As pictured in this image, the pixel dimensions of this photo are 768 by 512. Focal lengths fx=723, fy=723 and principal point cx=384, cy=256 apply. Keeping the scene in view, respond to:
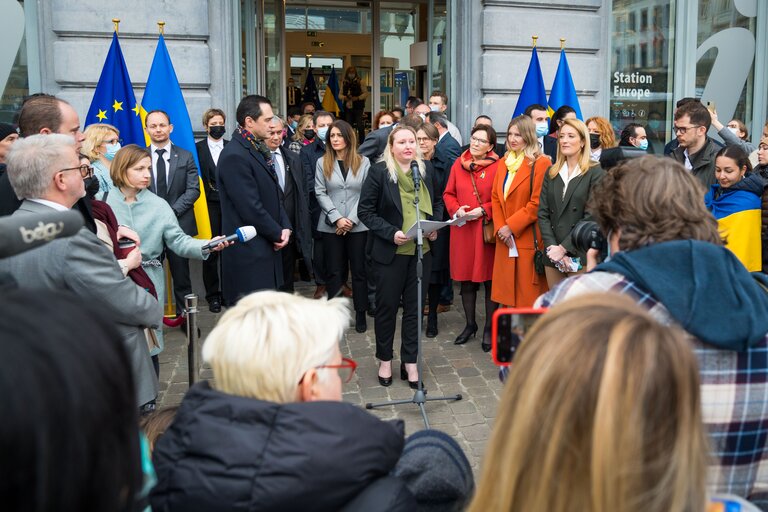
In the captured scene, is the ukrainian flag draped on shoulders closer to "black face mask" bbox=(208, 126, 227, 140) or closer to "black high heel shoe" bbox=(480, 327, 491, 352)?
"black high heel shoe" bbox=(480, 327, 491, 352)

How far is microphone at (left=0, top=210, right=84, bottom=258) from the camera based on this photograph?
1.22 m

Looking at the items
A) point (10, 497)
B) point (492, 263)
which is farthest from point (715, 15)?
point (10, 497)

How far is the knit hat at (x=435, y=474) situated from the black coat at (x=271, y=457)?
0.10 m

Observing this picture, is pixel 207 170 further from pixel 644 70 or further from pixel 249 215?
pixel 644 70

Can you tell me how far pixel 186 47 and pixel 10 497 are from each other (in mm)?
7675

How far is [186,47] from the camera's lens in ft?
25.7

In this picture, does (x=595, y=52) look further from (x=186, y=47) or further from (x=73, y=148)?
→ (x=73, y=148)

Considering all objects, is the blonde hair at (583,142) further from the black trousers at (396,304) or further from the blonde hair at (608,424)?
the blonde hair at (608,424)

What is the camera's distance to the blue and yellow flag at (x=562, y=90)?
8414mm

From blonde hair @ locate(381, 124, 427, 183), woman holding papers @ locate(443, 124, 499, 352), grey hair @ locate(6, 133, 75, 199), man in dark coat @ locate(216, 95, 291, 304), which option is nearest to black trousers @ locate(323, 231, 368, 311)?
woman holding papers @ locate(443, 124, 499, 352)

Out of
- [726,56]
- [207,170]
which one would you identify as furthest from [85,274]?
[726,56]

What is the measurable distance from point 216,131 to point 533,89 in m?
3.65

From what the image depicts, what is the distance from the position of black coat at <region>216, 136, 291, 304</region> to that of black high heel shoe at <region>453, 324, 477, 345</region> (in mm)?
1819

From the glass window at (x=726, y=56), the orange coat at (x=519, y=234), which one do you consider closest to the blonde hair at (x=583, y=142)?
the orange coat at (x=519, y=234)
